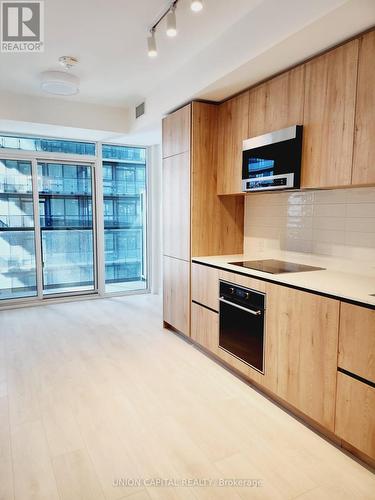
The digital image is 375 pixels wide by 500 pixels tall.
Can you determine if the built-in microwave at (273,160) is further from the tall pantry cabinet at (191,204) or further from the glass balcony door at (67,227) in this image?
the glass balcony door at (67,227)

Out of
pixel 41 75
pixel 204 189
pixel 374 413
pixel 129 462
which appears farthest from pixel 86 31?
pixel 374 413

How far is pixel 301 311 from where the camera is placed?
6.82 feet

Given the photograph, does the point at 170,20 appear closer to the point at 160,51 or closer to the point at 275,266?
the point at 160,51

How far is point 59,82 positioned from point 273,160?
238cm

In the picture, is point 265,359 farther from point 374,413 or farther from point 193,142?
point 193,142

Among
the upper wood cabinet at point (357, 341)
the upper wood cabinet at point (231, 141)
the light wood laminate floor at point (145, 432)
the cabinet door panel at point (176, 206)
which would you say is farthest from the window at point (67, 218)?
the upper wood cabinet at point (357, 341)

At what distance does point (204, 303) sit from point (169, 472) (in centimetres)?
158

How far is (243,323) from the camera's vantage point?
2631mm

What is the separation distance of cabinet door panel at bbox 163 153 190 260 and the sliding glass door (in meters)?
Result: 2.33

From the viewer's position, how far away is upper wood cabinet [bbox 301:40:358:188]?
6.59 ft

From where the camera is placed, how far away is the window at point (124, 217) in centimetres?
539

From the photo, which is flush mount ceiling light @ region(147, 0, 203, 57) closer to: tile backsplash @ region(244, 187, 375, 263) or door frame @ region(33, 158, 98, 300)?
tile backsplash @ region(244, 187, 375, 263)

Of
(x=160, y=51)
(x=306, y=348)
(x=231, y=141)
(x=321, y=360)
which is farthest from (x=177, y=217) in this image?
(x=321, y=360)

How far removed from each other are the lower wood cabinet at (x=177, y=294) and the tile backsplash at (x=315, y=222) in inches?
28.7
